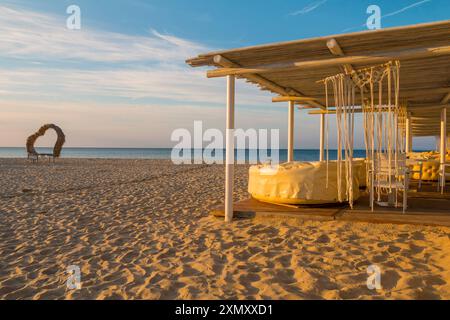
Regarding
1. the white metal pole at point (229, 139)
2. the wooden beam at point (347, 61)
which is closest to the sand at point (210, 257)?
the white metal pole at point (229, 139)

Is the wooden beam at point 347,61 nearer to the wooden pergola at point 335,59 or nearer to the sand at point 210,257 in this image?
the wooden pergola at point 335,59

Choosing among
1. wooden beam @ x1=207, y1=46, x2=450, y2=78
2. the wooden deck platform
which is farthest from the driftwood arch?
wooden beam @ x1=207, y1=46, x2=450, y2=78

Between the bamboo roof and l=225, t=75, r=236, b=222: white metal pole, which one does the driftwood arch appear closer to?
the bamboo roof

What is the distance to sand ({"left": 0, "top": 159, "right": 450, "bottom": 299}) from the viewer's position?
3.08 metres

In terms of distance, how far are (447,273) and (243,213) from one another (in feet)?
10.0

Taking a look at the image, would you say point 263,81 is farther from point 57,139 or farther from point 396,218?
point 57,139

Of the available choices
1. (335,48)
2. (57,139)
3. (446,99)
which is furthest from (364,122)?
(57,139)

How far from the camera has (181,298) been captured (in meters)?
2.94

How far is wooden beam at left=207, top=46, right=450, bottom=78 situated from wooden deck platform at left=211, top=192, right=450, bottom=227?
2.18 metres

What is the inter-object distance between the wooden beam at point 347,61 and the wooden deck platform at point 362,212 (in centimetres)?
218

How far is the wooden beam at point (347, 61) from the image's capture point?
4305 mm

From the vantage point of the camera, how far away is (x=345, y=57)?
480cm

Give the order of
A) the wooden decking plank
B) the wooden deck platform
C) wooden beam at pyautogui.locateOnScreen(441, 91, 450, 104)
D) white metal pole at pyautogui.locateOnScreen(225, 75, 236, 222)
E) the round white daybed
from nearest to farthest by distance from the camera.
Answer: the wooden decking plank → the wooden deck platform → white metal pole at pyautogui.locateOnScreen(225, 75, 236, 222) → the round white daybed → wooden beam at pyautogui.locateOnScreen(441, 91, 450, 104)

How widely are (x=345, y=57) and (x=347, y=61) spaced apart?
0.31 feet
